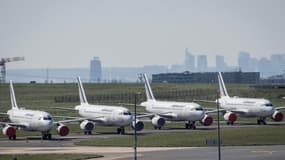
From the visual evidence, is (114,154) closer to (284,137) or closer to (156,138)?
(156,138)

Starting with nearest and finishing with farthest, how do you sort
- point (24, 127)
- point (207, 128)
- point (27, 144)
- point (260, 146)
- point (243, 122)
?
point (260, 146), point (27, 144), point (24, 127), point (207, 128), point (243, 122)

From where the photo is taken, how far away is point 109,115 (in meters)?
136

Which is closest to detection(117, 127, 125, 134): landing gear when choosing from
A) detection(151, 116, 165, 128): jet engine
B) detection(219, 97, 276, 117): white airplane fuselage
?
detection(151, 116, 165, 128): jet engine

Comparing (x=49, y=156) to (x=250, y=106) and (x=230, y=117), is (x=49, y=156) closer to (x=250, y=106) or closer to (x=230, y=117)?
(x=230, y=117)

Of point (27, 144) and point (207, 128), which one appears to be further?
point (207, 128)

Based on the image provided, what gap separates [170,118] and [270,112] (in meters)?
18.1

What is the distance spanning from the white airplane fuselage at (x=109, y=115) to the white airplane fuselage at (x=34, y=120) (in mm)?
11670

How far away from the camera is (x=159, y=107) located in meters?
153

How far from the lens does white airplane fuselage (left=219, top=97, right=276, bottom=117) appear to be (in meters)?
152

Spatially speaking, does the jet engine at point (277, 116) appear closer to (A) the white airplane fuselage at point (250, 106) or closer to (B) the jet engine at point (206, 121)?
(A) the white airplane fuselage at point (250, 106)

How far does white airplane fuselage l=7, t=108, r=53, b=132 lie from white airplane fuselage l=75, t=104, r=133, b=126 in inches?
459

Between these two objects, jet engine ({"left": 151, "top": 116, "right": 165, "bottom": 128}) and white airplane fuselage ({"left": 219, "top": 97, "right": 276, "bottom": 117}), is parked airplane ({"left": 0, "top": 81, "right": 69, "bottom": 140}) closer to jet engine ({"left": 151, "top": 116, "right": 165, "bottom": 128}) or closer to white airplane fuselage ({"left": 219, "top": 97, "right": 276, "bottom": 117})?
jet engine ({"left": 151, "top": 116, "right": 165, "bottom": 128})

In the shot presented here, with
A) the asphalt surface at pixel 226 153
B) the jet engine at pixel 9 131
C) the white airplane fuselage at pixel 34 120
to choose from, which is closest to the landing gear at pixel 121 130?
the white airplane fuselage at pixel 34 120

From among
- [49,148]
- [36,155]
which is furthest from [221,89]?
[36,155]
